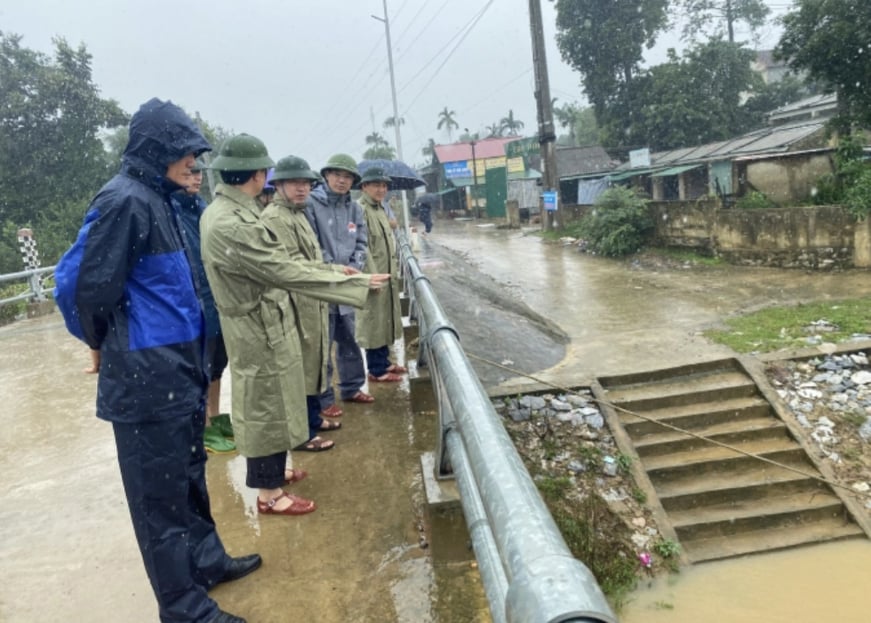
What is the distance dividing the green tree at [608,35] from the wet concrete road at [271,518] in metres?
23.4

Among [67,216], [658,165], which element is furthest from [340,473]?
[67,216]

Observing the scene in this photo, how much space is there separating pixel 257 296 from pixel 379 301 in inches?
71.8

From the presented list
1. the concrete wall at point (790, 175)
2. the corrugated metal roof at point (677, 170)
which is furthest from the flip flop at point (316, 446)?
the corrugated metal roof at point (677, 170)

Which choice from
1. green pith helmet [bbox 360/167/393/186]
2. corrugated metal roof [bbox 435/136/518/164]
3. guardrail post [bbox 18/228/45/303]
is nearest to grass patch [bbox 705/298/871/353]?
green pith helmet [bbox 360/167/393/186]

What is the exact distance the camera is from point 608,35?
26.7 meters

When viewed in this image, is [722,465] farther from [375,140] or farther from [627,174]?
[375,140]

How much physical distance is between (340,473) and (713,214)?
1037cm

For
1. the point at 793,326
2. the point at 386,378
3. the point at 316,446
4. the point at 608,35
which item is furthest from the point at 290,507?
the point at 608,35

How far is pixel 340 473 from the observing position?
11.2 ft

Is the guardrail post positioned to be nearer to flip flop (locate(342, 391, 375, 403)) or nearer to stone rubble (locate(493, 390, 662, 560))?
flip flop (locate(342, 391, 375, 403))

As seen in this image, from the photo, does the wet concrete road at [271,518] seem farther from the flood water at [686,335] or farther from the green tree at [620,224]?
the green tree at [620,224]

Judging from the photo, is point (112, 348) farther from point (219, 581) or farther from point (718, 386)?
point (718, 386)

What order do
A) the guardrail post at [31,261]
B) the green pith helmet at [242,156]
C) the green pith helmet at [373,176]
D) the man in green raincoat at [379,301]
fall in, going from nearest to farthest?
the green pith helmet at [242,156], the man in green raincoat at [379,301], the green pith helmet at [373,176], the guardrail post at [31,261]

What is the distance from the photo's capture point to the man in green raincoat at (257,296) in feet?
8.39
